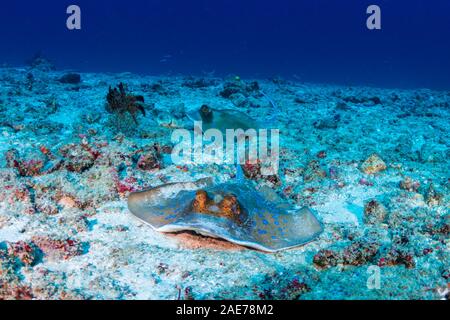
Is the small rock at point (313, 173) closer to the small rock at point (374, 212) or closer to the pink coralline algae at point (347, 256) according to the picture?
the small rock at point (374, 212)

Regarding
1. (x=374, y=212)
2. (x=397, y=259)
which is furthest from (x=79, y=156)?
(x=397, y=259)

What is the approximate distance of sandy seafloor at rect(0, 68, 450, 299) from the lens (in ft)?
10.8

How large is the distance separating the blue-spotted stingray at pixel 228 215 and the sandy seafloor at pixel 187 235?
8.6 inches

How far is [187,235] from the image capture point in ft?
13.3

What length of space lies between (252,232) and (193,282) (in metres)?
0.82

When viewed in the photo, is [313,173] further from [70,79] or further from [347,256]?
[70,79]

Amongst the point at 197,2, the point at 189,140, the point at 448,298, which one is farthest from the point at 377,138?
the point at 197,2

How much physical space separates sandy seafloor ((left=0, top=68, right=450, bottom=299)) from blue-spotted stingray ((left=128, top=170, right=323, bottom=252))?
0.22m

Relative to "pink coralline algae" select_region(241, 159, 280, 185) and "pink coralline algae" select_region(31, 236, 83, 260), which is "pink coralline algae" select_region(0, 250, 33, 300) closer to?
"pink coralline algae" select_region(31, 236, 83, 260)

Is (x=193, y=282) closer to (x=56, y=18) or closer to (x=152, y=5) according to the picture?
(x=56, y=18)

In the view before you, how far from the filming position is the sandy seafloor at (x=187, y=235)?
10.8ft

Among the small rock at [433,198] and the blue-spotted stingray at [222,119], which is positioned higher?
the blue-spotted stingray at [222,119]

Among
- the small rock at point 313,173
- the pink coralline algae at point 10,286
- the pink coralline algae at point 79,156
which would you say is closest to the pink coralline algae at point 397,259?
the small rock at point 313,173

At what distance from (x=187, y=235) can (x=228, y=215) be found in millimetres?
791
